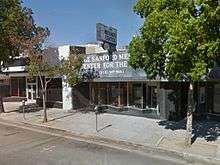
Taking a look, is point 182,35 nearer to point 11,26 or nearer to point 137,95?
point 137,95

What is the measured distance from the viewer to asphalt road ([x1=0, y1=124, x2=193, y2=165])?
42.3ft

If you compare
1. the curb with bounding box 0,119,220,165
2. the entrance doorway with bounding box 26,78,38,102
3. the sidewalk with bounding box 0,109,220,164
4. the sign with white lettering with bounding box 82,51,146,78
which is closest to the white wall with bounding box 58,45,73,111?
the sidewalk with bounding box 0,109,220,164

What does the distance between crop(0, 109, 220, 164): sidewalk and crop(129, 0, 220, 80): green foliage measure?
2952 mm

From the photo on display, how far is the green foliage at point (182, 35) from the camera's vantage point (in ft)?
41.1

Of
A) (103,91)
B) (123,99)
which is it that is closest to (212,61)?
(123,99)

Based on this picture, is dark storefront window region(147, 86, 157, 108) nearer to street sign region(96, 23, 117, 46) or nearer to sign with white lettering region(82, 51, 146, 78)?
sign with white lettering region(82, 51, 146, 78)

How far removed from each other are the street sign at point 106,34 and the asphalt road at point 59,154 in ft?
31.2

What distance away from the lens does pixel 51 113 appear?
2566cm

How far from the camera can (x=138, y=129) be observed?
1877cm

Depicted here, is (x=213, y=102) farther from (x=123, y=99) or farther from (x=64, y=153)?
(x=64, y=153)

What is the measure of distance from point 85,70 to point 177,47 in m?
13.3

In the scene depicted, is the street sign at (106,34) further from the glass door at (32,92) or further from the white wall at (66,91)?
the glass door at (32,92)

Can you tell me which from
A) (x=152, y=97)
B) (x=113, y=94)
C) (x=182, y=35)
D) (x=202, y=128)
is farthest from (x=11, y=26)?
(x=182, y=35)

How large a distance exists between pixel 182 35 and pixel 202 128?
297 inches
